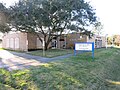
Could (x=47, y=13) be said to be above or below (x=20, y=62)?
above

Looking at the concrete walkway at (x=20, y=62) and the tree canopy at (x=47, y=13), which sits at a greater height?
the tree canopy at (x=47, y=13)

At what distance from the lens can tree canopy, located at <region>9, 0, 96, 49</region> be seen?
23250 millimetres

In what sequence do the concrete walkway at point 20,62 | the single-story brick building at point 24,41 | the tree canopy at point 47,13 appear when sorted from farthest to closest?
1. the single-story brick building at point 24,41
2. the tree canopy at point 47,13
3. the concrete walkway at point 20,62

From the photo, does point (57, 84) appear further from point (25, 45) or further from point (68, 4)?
point (25, 45)

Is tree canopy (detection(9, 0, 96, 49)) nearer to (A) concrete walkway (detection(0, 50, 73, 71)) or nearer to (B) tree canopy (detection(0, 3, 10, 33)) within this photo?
(B) tree canopy (detection(0, 3, 10, 33))

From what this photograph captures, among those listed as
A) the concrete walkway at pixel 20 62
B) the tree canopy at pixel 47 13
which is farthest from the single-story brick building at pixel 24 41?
the concrete walkway at pixel 20 62

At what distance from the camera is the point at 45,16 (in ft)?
77.6

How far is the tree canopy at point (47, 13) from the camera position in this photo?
23250mm

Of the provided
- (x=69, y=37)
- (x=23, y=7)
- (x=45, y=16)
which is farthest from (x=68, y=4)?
(x=69, y=37)

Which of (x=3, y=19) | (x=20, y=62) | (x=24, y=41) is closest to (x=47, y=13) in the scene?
(x=3, y=19)

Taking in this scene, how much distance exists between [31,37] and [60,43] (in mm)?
10753

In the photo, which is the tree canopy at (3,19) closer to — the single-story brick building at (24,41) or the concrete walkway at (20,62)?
the single-story brick building at (24,41)

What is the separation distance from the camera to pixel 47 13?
77.8 ft

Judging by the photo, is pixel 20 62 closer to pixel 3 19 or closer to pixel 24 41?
pixel 3 19
